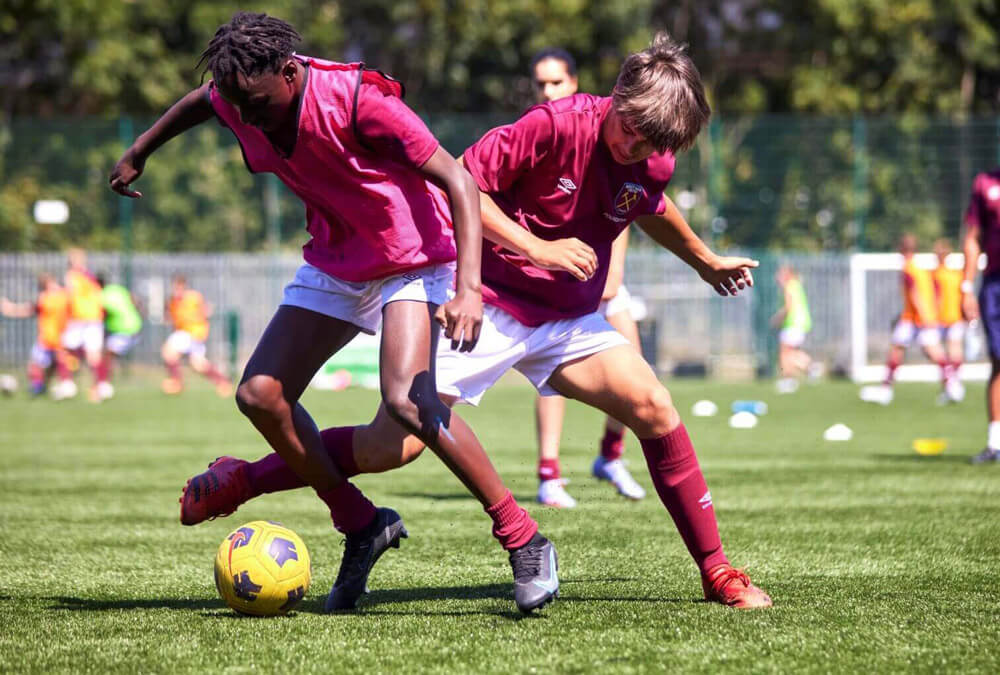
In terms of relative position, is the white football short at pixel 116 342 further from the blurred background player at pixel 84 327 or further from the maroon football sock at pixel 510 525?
the maroon football sock at pixel 510 525

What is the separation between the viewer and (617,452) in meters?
8.28

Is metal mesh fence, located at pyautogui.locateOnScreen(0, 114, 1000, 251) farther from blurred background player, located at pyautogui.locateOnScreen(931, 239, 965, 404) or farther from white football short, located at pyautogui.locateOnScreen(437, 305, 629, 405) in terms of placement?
white football short, located at pyautogui.locateOnScreen(437, 305, 629, 405)

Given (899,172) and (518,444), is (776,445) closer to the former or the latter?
(518,444)

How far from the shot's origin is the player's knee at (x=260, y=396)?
4711 mm

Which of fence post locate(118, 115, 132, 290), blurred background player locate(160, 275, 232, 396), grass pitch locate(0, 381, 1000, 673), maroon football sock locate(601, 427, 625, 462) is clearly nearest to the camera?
grass pitch locate(0, 381, 1000, 673)

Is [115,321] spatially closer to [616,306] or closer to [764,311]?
[764,311]

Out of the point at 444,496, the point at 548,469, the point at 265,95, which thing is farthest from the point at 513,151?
the point at 444,496

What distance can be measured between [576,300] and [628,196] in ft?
1.30

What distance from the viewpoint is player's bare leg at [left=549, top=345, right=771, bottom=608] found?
4.72m

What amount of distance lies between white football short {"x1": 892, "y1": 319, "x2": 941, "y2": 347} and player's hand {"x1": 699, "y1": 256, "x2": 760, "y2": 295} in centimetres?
1449

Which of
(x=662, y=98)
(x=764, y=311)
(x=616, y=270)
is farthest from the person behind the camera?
(x=764, y=311)

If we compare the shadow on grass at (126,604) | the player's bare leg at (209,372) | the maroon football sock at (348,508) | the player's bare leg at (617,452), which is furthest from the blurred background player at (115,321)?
the maroon football sock at (348,508)

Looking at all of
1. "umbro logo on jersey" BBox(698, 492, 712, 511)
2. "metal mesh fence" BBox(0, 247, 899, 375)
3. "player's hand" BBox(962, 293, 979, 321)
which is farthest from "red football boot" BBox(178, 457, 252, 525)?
"metal mesh fence" BBox(0, 247, 899, 375)

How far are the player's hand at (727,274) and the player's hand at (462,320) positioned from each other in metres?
1.32
